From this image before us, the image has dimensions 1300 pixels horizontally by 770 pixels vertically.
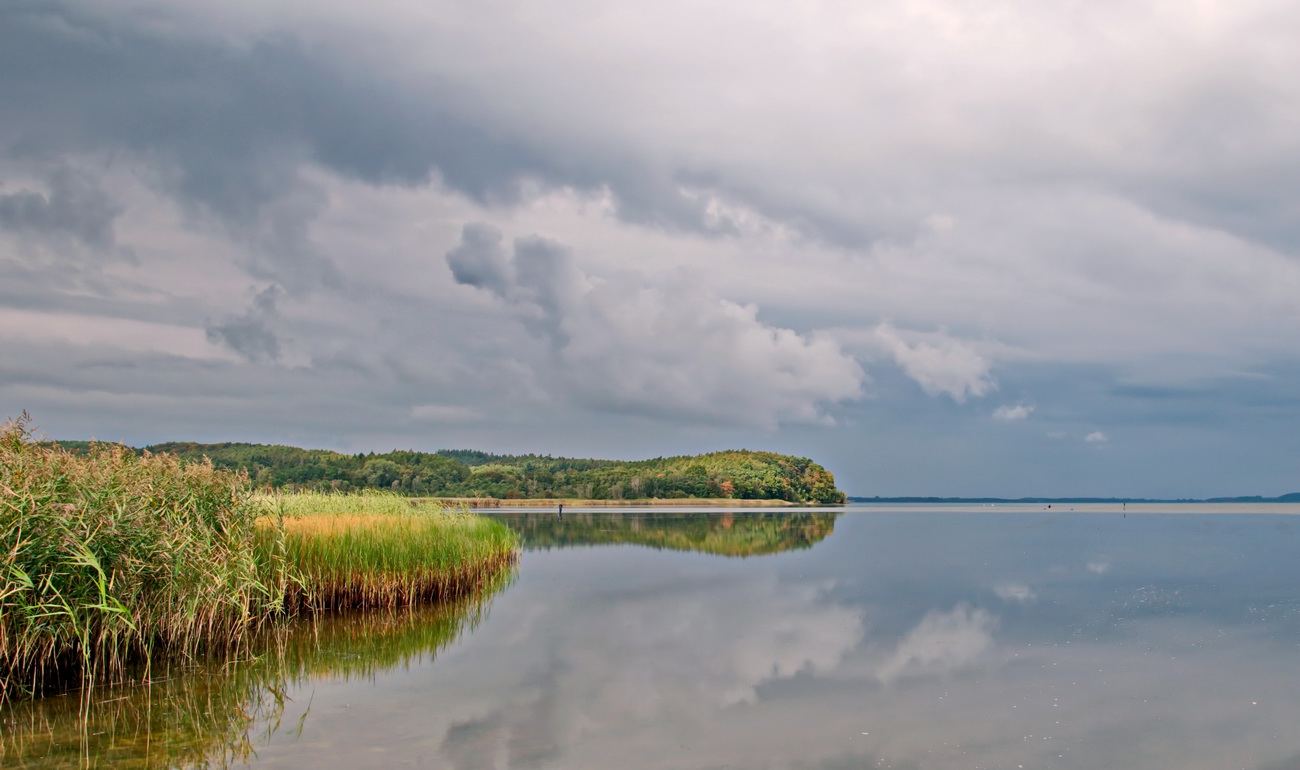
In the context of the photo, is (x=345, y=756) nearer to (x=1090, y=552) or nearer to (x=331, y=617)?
(x=331, y=617)

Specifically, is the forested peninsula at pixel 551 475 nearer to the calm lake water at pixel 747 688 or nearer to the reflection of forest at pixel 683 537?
the reflection of forest at pixel 683 537

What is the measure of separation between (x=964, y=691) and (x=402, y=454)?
9347 centimetres

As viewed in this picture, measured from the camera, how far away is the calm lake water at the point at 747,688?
861 cm

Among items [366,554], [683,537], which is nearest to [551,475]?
[683,537]

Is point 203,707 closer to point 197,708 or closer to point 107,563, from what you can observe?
point 197,708

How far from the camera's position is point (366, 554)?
17625 mm

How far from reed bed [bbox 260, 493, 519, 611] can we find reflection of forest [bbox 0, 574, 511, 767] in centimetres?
168

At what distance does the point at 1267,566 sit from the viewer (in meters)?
28.0

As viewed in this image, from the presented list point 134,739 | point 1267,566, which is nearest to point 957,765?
point 134,739

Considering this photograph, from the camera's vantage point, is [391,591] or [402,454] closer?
[391,591]

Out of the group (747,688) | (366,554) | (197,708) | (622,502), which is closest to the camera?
(197,708)

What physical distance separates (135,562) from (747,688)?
26.4ft

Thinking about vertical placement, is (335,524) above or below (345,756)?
above

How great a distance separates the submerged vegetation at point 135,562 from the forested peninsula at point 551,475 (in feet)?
183
